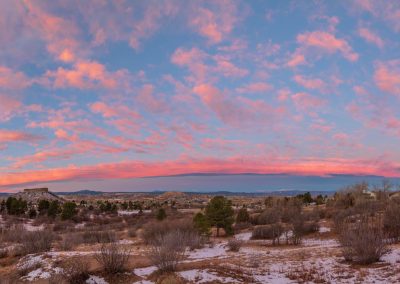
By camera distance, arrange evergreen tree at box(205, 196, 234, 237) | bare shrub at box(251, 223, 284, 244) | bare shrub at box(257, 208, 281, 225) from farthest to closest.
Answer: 1. evergreen tree at box(205, 196, 234, 237)
2. bare shrub at box(257, 208, 281, 225)
3. bare shrub at box(251, 223, 284, 244)

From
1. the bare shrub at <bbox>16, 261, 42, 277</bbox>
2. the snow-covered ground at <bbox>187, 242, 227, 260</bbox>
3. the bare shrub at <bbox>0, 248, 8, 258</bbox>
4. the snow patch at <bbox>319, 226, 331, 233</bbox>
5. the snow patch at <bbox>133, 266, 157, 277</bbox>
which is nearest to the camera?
the snow patch at <bbox>133, 266, 157, 277</bbox>

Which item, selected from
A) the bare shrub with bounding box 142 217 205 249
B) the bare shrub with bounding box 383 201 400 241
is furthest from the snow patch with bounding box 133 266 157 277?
the bare shrub with bounding box 383 201 400 241

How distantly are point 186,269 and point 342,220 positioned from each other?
24092mm

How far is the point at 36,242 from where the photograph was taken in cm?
3067

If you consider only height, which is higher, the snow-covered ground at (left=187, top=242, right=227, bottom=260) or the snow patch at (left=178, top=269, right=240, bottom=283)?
the snow patch at (left=178, top=269, right=240, bottom=283)

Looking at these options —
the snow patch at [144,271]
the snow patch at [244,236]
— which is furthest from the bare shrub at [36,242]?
the snow patch at [244,236]

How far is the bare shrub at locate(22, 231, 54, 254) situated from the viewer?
30.2m

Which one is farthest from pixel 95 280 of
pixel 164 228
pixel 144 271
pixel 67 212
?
pixel 67 212

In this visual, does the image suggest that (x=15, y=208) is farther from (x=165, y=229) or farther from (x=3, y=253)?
(x=3, y=253)

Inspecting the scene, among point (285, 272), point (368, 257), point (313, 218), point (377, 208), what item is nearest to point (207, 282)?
point (285, 272)

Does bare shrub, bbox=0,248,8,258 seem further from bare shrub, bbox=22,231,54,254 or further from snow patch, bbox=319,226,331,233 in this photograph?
snow patch, bbox=319,226,331,233

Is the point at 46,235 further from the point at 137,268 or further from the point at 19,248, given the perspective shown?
the point at 137,268

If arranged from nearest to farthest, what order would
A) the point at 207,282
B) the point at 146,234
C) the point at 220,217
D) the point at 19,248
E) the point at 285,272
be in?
1. the point at 207,282
2. the point at 285,272
3. the point at 19,248
4. the point at 146,234
5. the point at 220,217

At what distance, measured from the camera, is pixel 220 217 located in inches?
1690
